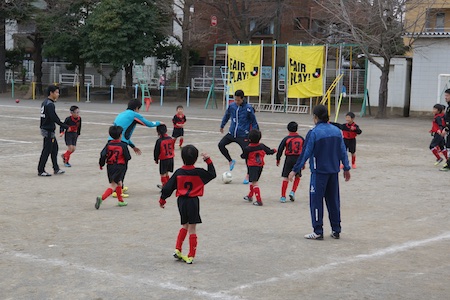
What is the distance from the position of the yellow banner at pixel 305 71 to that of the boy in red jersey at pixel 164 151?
74.8 feet

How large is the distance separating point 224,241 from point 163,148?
3469 millimetres

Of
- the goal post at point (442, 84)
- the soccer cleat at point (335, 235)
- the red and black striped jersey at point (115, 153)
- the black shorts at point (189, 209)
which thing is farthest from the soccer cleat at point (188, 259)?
the goal post at point (442, 84)

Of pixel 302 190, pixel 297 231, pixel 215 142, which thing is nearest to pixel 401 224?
pixel 297 231

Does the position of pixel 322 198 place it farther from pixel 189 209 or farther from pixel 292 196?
pixel 292 196

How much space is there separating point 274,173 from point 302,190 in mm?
2124

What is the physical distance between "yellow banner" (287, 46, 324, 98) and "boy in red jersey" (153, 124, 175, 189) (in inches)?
897

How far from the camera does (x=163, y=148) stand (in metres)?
11.6

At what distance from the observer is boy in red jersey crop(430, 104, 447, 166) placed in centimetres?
1577

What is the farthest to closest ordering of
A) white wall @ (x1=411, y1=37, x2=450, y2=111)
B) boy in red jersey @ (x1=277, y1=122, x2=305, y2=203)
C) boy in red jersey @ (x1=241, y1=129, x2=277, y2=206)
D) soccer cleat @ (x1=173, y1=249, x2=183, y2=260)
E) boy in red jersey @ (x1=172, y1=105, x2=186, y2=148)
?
1. white wall @ (x1=411, y1=37, x2=450, y2=111)
2. boy in red jersey @ (x1=172, y1=105, x2=186, y2=148)
3. boy in red jersey @ (x1=277, y1=122, x2=305, y2=203)
4. boy in red jersey @ (x1=241, y1=129, x2=277, y2=206)
5. soccer cleat @ (x1=173, y1=249, x2=183, y2=260)

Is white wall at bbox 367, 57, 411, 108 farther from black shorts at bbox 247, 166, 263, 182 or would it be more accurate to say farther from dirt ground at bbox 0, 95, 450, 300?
black shorts at bbox 247, 166, 263, 182

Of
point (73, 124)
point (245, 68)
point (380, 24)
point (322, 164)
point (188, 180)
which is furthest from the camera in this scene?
point (245, 68)

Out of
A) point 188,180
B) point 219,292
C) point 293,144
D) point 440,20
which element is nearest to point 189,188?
point 188,180

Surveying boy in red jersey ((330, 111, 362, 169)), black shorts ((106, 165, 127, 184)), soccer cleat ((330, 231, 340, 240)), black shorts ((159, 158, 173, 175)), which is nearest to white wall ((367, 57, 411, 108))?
boy in red jersey ((330, 111, 362, 169))

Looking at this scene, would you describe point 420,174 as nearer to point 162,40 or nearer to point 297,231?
point 297,231
